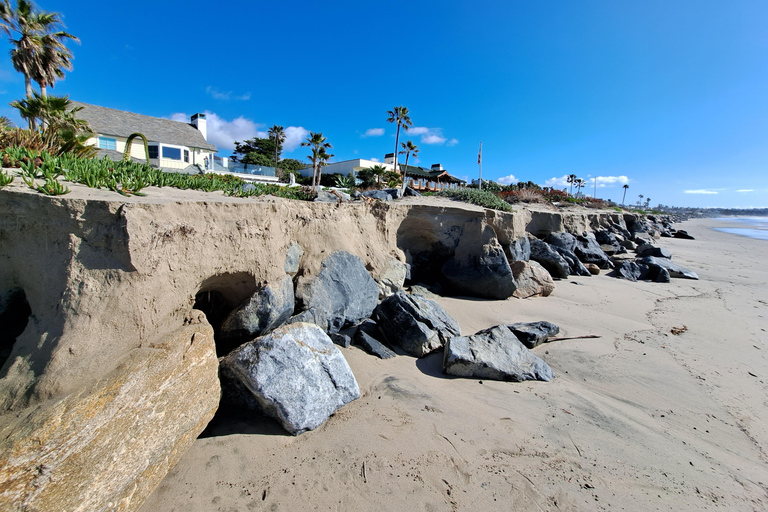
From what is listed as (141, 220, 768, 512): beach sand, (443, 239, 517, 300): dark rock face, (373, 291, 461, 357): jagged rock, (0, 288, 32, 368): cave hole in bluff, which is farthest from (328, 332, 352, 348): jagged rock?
(443, 239, 517, 300): dark rock face

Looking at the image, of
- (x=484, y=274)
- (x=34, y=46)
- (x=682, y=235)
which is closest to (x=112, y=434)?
(x=484, y=274)

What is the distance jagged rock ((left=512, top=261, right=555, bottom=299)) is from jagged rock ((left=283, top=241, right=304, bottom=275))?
17.7 feet

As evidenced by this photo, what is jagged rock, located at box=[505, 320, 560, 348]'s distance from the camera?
5.61 metres

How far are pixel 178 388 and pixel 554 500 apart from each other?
345 cm

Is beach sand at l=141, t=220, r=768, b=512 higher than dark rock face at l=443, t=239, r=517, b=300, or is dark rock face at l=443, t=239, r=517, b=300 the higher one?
dark rock face at l=443, t=239, r=517, b=300

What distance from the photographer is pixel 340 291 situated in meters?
5.75

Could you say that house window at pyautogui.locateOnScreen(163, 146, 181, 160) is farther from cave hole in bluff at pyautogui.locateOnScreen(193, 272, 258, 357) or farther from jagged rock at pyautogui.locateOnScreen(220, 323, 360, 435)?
jagged rock at pyautogui.locateOnScreen(220, 323, 360, 435)

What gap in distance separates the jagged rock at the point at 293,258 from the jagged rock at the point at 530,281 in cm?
540

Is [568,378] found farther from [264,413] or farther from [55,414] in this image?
[55,414]

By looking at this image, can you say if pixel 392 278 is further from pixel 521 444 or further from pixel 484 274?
pixel 521 444

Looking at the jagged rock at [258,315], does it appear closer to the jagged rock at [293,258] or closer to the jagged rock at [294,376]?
the jagged rock at [293,258]

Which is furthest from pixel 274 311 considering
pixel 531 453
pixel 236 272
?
pixel 531 453

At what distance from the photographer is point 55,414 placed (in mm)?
2590

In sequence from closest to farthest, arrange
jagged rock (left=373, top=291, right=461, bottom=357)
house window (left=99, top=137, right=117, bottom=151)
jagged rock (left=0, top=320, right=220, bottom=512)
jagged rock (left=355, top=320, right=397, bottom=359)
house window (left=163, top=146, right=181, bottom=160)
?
1. jagged rock (left=0, top=320, right=220, bottom=512)
2. jagged rock (left=355, top=320, right=397, bottom=359)
3. jagged rock (left=373, top=291, right=461, bottom=357)
4. house window (left=99, top=137, right=117, bottom=151)
5. house window (left=163, top=146, right=181, bottom=160)
